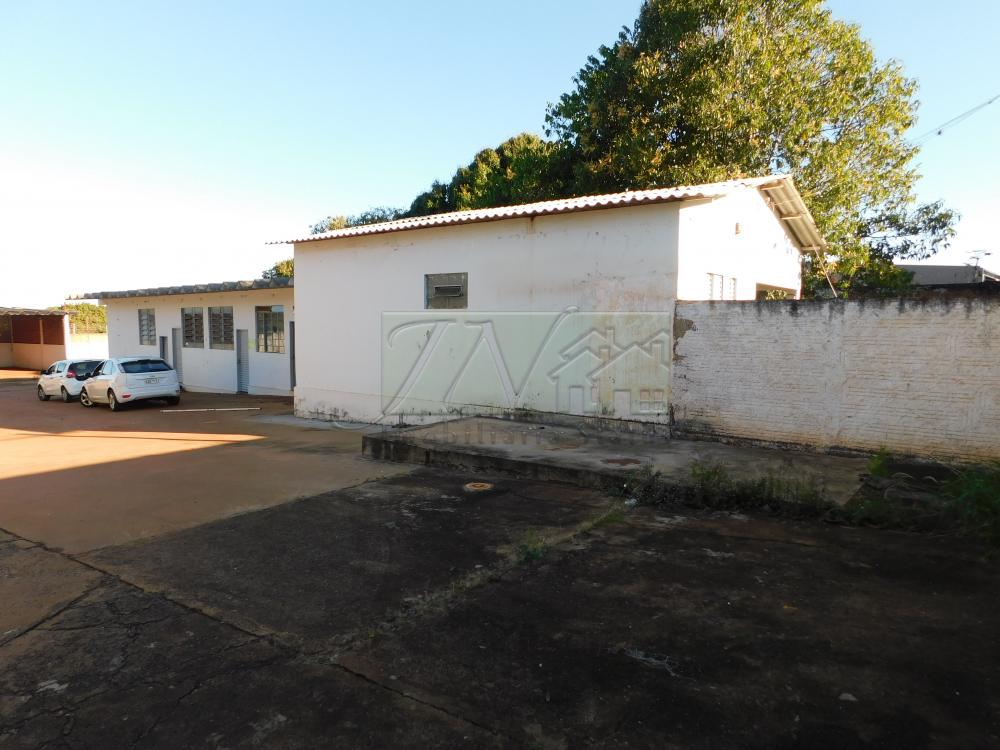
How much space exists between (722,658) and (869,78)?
19094 mm

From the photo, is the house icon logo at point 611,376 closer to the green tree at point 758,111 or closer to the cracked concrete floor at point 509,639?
the cracked concrete floor at point 509,639

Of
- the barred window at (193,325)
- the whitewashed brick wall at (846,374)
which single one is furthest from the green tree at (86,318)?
the whitewashed brick wall at (846,374)

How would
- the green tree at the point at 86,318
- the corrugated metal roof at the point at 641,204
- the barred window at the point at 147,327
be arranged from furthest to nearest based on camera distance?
the green tree at the point at 86,318 < the barred window at the point at 147,327 < the corrugated metal roof at the point at 641,204

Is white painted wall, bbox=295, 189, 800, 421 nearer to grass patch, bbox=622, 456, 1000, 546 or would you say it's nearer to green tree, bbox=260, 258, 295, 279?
grass patch, bbox=622, 456, 1000, 546

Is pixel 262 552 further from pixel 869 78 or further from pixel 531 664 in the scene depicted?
pixel 869 78

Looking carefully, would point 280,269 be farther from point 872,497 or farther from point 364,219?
point 872,497

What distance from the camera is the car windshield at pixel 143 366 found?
16500 mm

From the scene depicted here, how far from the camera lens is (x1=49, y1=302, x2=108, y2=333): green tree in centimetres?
3334

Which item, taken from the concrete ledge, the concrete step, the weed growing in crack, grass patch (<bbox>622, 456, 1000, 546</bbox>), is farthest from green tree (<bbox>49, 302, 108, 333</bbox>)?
grass patch (<bbox>622, 456, 1000, 546</bbox>)

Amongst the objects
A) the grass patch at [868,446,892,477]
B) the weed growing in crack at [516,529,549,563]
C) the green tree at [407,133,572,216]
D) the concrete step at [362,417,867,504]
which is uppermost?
the green tree at [407,133,572,216]

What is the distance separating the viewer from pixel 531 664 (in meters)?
3.29

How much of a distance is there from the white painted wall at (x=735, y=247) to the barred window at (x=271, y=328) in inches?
498

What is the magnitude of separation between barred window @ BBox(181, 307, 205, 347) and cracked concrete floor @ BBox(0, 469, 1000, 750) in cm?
1630

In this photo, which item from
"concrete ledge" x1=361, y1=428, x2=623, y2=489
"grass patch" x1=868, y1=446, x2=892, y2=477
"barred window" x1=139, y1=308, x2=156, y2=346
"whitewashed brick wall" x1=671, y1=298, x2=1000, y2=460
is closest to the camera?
"grass patch" x1=868, y1=446, x2=892, y2=477
